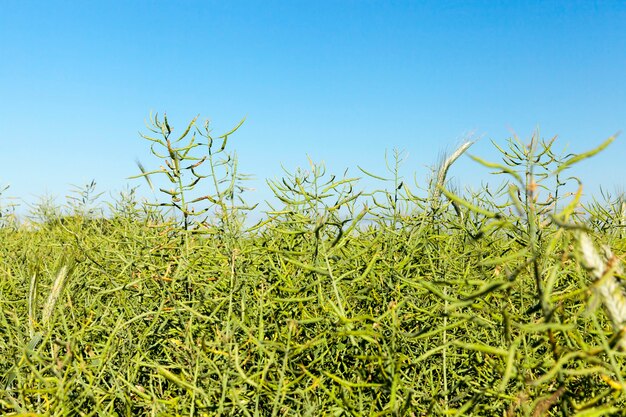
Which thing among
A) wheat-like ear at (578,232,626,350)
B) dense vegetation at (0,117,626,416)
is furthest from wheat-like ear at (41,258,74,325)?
wheat-like ear at (578,232,626,350)

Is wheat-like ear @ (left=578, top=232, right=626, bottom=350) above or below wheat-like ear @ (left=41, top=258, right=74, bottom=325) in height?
below

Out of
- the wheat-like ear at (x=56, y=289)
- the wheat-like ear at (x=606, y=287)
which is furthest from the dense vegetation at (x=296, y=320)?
the wheat-like ear at (x=606, y=287)

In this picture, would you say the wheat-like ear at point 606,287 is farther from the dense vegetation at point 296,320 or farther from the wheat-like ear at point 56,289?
the wheat-like ear at point 56,289

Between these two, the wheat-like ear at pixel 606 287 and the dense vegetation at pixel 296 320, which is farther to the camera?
the dense vegetation at pixel 296 320

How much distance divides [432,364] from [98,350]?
66 centimetres

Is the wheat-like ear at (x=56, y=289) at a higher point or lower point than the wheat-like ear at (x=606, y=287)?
higher

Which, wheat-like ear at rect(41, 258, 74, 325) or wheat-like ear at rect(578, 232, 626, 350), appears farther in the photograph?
wheat-like ear at rect(41, 258, 74, 325)

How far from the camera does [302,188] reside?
118 centimetres

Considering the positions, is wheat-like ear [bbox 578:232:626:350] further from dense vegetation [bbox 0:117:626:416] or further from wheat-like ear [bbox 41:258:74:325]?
wheat-like ear [bbox 41:258:74:325]

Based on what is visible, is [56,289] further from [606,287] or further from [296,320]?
[606,287]

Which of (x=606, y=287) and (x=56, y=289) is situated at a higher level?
(x=56, y=289)

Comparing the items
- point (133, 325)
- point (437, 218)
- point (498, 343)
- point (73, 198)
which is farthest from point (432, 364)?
point (73, 198)

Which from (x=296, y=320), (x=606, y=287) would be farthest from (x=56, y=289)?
(x=606, y=287)

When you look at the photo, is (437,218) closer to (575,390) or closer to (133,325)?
(575,390)
